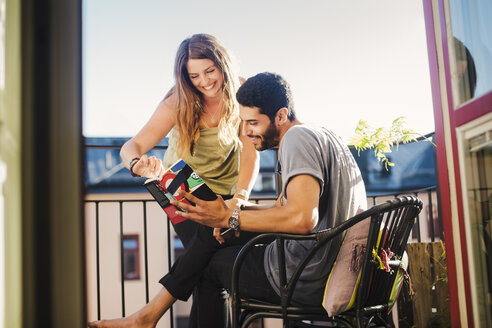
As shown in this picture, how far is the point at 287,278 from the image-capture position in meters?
1.60

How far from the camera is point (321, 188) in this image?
1583 mm

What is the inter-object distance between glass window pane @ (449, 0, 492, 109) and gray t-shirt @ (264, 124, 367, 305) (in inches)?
30.3

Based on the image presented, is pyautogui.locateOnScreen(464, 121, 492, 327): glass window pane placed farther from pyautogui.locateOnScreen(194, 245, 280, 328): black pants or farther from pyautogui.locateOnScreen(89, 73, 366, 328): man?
pyautogui.locateOnScreen(194, 245, 280, 328): black pants

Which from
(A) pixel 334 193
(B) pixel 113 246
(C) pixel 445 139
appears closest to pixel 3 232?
(A) pixel 334 193

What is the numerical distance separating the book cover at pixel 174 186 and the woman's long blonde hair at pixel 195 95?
42 centimetres

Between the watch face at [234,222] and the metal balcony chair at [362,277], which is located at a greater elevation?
the watch face at [234,222]

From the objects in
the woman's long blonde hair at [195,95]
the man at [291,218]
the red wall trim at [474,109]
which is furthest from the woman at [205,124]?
the red wall trim at [474,109]

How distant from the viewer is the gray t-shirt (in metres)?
1.53

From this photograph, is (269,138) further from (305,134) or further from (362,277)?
(362,277)

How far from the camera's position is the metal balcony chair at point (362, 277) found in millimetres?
1394

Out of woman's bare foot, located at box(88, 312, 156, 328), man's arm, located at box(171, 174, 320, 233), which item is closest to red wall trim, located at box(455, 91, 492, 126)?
man's arm, located at box(171, 174, 320, 233)

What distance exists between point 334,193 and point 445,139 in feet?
3.03

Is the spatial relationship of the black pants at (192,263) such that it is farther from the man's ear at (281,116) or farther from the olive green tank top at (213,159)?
the man's ear at (281,116)

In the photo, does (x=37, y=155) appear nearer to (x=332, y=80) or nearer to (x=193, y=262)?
(x=193, y=262)
